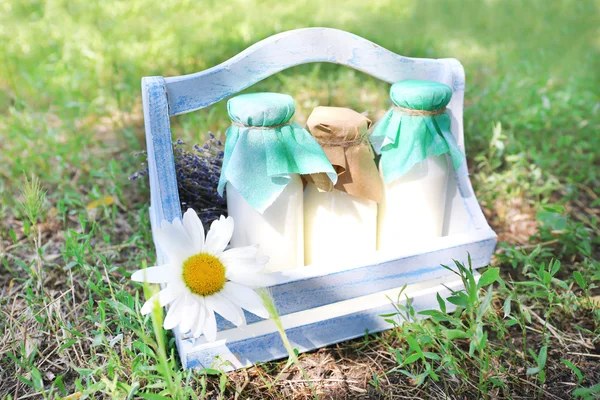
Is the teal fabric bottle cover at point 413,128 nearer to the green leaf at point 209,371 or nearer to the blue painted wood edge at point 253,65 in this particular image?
the blue painted wood edge at point 253,65

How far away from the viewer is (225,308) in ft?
3.31

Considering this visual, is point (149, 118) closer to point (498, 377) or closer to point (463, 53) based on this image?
point (498, 377)

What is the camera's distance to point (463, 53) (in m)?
3.32

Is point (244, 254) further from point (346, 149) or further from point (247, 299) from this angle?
point (346, 149)

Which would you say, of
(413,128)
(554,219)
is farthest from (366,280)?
(554,219)

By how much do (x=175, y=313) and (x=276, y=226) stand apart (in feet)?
0.90

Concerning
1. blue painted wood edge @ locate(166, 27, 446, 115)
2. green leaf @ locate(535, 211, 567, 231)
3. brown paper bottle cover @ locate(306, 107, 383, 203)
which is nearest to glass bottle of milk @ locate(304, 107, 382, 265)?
brown paper bottle cover @ locate(306, 107, 383, 203)

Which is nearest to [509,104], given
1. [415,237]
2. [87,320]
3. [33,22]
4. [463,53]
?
[463,53]

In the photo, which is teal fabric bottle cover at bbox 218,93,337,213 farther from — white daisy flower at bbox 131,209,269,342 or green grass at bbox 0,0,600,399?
green grass at bbox 0,0,600,399

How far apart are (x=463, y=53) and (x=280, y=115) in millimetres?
2606

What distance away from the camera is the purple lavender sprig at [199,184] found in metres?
1.32

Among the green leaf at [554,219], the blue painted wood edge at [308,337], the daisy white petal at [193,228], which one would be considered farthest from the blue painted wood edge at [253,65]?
the green leaf at [554,219]

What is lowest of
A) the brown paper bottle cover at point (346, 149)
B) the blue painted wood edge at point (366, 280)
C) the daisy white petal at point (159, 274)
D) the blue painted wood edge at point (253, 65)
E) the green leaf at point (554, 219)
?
the green leaf at point (554, 219)

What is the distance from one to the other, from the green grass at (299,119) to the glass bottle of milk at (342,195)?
0.73 ft
